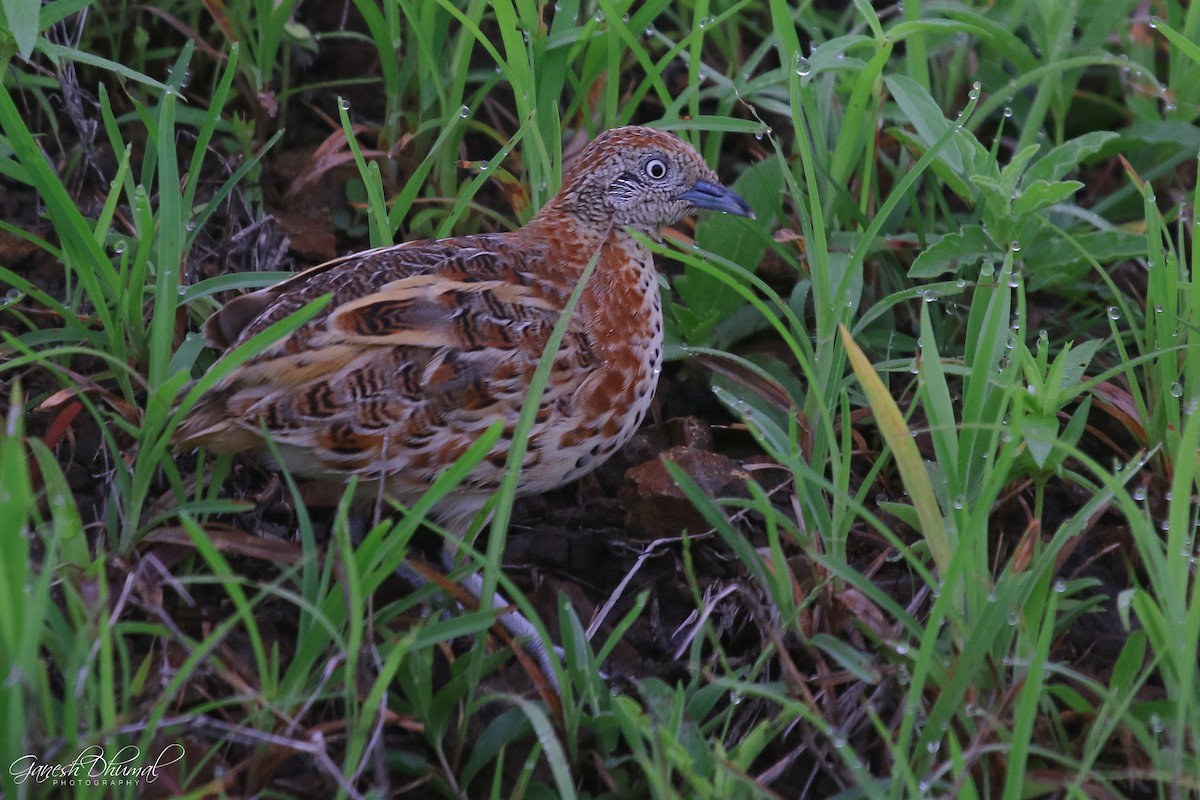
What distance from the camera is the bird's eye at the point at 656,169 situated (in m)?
3.30

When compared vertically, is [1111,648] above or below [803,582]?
below

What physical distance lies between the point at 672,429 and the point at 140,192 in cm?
143

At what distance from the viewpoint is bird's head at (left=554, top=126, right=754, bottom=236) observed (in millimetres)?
3287

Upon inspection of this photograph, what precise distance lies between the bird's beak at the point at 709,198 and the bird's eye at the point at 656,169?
0.07 meters

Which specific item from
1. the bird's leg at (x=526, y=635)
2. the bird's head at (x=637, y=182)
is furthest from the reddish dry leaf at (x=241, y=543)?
the bird's head at (x=637, y=182)

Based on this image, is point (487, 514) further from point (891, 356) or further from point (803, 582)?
point (891, 356)

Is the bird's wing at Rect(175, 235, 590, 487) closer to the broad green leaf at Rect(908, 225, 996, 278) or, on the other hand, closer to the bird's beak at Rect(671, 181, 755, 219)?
the bird's beak at Rect(671, 181, 755, 219)

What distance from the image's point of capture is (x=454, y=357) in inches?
114

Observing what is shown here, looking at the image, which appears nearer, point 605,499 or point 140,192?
point 140,192

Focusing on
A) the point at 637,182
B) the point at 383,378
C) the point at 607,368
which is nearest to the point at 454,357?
the point at 383,378

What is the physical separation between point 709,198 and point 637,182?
19cm

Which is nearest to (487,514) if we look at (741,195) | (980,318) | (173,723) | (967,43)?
(173,723)

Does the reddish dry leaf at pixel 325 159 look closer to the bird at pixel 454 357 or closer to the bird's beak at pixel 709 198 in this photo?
the bird at pixel 454 357

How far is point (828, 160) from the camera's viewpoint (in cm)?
367
